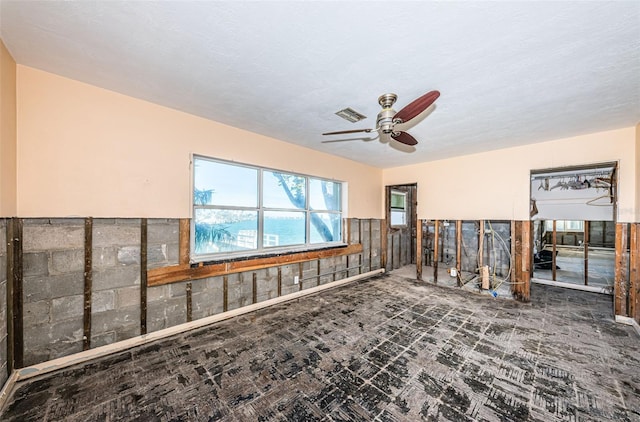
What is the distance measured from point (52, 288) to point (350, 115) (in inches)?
139

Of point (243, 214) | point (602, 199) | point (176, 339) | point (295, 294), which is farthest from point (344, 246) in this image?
point (602, 199)

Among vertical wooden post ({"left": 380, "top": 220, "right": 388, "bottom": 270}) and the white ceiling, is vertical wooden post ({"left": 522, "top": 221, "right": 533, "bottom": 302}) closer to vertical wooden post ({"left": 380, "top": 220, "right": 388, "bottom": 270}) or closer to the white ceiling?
the white ceiling

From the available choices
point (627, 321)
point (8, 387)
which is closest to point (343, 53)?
point (8, 387)

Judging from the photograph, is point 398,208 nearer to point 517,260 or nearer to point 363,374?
point 517,260

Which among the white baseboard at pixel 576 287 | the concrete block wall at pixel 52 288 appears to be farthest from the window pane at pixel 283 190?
the white baseboard at pixel 576 287

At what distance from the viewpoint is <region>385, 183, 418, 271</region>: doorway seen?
6113 mm

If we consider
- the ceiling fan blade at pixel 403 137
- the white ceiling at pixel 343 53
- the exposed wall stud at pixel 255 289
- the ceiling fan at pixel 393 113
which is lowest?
the exposed wall stud at pixel 255 289

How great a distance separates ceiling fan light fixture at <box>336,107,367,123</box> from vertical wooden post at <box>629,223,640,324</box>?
3873mm

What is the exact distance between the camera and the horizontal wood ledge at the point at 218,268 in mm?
2641

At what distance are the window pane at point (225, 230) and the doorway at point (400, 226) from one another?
3.80 metres

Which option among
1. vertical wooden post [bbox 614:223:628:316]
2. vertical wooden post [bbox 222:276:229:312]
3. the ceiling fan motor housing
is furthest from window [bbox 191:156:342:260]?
vertical wooden post [bbox 614:223:628:316]

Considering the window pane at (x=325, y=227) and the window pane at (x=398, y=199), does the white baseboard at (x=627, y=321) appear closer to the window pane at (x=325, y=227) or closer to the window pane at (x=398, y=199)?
the window pane at (x=325, y=227)

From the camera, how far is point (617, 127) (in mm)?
3162

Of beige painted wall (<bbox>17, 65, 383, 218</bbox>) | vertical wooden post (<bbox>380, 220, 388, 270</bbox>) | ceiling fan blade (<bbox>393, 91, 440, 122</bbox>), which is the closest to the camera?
ceiling fan blade (<bbox>393, 91, 440, 122</bbox>)
